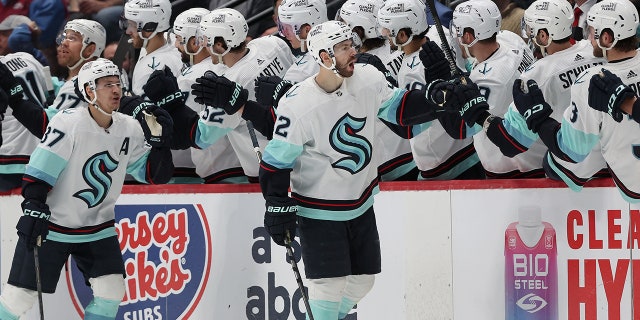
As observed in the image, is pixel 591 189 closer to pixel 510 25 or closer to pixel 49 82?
pixel 510 25

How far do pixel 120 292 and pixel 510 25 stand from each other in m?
2.74

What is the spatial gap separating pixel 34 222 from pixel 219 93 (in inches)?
39.7

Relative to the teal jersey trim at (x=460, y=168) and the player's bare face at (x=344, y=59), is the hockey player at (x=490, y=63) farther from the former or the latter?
the player's bare face at (x=344, y=59)

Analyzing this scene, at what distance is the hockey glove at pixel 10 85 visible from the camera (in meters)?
6.91

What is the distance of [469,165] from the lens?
23.0 ft

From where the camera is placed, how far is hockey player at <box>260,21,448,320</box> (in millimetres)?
6004

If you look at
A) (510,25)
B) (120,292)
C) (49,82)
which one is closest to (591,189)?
(510,25)

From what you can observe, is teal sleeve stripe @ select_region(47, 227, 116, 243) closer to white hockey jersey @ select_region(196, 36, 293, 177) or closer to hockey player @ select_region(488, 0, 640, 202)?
white hockey jersey @ select_region(196, 36, 293, 177)

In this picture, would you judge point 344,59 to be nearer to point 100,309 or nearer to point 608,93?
point 608,93

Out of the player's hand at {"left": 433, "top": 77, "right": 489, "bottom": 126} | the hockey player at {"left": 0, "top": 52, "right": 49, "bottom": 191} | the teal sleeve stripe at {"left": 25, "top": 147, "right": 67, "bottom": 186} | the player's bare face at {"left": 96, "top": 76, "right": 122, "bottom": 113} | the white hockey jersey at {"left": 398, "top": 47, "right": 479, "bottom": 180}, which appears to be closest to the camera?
the player's hand at {"left": 433, "top": 77, "right": 489, "bottom": 126}

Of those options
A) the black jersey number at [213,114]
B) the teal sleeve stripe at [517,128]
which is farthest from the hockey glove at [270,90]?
the teal sleeve stripe at [517,128]

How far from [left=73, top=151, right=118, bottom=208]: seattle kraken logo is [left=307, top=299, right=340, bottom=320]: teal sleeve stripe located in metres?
1.16

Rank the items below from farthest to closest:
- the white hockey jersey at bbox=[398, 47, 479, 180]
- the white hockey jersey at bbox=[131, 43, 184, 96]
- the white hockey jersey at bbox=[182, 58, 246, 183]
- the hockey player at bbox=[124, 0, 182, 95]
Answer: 1. the hockey player at bbox=[124, 0, 182, 95]
2. the white hockey jersey at bbox=[131, 43, 184, 96]
3. the white hockey jersey at bbox=[182, 58, 246, 183]
4. the white hockey jersey at bbox=[398, 47, 479, 180]

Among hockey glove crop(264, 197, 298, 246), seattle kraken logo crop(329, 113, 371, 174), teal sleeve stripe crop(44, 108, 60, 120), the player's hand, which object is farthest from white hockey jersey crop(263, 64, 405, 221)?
teal sleeve stripe crop(44, 108, 60, 120)
